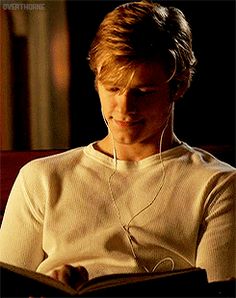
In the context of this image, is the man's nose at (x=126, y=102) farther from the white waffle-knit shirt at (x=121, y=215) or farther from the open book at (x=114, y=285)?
the open book at (x=114, y=285)

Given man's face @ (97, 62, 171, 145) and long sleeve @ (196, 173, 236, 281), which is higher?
man's face @ (97, 62, 171, 145)

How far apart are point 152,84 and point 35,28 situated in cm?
62

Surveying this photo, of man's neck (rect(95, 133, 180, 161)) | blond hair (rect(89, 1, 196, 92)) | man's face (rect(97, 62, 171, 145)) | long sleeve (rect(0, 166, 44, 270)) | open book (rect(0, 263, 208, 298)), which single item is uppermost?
blond hair (rect(89, 1, 196, 92))

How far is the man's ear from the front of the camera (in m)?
1.33

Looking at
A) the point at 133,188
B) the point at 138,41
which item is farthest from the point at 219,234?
the point at 138,41

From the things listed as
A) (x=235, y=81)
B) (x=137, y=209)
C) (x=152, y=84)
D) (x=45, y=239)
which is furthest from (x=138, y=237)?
(x=235, y=81)

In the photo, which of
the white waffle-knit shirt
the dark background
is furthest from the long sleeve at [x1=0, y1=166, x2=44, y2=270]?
the dark background

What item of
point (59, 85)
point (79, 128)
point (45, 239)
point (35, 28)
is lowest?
point (45, 239)

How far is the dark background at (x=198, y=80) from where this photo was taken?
5.82ft

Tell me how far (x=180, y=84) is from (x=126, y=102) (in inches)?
5.8

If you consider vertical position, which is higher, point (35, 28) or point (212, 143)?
point (35, 28)

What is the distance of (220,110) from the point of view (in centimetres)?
186

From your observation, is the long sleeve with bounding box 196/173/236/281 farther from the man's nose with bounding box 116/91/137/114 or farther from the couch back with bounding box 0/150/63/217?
the couch back with bounding box 0/150/63/217

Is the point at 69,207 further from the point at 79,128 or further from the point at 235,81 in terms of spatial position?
the point at 235,81
